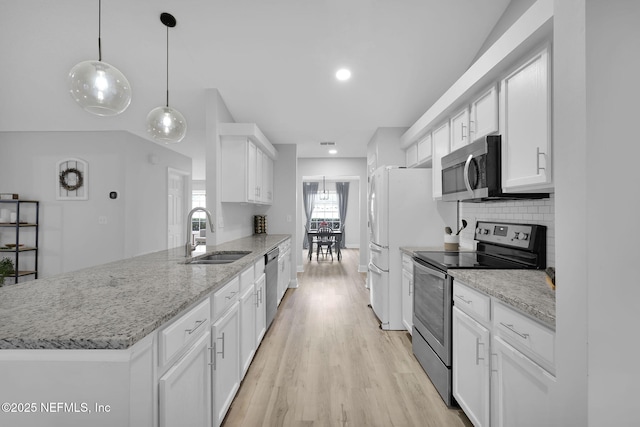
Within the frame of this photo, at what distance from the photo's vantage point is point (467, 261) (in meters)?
2.07

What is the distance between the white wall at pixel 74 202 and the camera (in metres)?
4.43

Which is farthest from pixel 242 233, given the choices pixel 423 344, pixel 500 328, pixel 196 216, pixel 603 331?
pixel 196 216

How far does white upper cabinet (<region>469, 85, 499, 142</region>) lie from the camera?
6.38 ft

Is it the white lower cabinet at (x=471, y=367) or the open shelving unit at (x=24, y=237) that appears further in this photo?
the open shelving unit at (x=24, y=237)

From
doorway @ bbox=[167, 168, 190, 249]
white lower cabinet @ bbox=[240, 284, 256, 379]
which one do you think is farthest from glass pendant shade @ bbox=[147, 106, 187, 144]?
doorway @ bbox=[167, 168, 190, 249]

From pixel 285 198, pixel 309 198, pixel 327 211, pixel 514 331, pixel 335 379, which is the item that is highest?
pixel 309 198

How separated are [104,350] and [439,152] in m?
2.85

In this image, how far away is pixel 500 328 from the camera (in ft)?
4.46

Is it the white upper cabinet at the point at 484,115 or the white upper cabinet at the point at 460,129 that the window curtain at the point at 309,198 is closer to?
the white upper cabinet at the point at 460,129

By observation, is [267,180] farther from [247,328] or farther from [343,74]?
[247,328]

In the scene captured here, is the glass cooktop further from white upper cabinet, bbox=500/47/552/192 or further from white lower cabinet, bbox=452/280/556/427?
white upper cabinet, bbox=500/47/552/192

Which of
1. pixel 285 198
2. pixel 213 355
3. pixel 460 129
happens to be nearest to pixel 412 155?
pixel 460 129

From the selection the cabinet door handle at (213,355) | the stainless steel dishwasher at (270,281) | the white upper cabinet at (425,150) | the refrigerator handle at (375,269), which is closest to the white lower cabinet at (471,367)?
the cabinet door handle at (213,355)

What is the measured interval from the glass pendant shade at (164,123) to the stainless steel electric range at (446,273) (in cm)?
210
